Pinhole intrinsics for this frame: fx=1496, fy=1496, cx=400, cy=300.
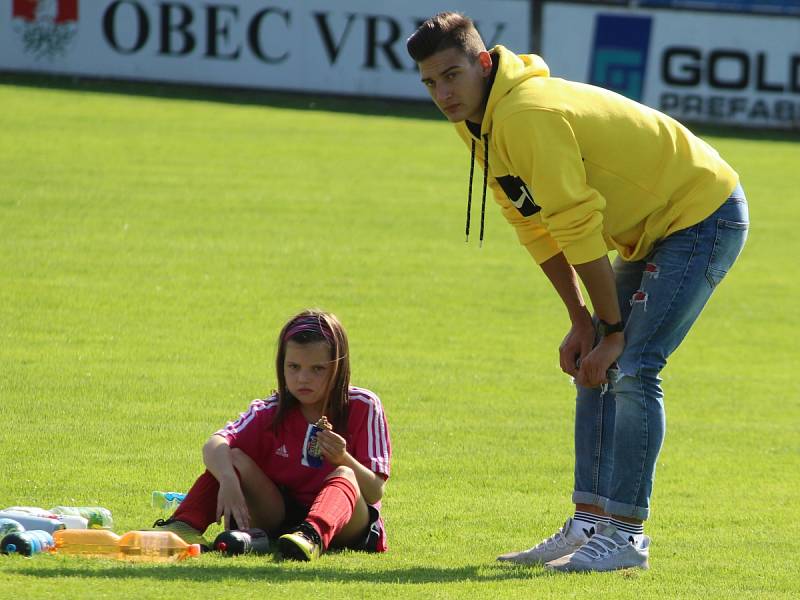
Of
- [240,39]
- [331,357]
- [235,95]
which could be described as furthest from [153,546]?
[240,39]

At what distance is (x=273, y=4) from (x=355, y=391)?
794 inches

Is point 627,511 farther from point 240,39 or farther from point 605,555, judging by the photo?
point 240,39

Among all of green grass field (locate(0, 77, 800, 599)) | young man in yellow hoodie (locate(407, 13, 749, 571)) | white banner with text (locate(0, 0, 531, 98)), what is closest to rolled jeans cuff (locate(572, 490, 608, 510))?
young man in yellow hoodie (locate(407, 13, 749, 571))

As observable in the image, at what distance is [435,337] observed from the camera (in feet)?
35.7

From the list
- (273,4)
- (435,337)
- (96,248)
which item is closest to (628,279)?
(435,337)

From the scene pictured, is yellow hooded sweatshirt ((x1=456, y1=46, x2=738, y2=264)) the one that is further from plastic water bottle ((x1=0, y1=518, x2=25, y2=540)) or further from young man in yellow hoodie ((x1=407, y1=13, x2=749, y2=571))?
plastic water bottle ((x1=0, y1=518, x2=25, y2=540))

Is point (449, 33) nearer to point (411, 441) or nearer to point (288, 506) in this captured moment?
point (288, 506)

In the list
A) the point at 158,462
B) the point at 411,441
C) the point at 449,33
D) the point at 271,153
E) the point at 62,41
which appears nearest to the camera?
the point at 449,33

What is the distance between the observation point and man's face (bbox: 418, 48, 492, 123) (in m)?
4.95

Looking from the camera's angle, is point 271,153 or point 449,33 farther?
point 271,153

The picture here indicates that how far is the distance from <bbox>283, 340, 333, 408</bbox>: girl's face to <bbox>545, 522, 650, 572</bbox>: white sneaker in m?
1.05

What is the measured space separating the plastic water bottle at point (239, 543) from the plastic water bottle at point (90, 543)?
1.17 ft

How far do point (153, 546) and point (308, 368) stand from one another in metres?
0.88

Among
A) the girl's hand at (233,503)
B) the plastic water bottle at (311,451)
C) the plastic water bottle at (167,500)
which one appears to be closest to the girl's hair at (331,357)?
the plastic water bottle at (311,451)
